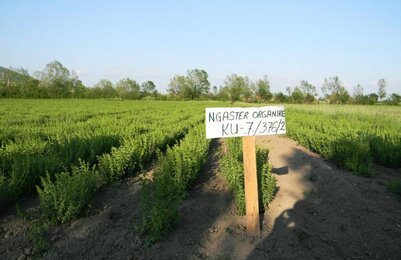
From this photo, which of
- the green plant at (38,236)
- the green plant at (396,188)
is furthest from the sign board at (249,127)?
the green plant at (396,188)

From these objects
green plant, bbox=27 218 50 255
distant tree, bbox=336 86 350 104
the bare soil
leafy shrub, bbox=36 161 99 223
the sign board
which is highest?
distant tree, bbox=336 86 350 104

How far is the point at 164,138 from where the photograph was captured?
9.64m

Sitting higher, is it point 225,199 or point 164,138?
point 164,138

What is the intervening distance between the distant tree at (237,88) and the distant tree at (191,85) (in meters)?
8.63

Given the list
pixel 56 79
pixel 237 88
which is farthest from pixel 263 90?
pixel 56 79

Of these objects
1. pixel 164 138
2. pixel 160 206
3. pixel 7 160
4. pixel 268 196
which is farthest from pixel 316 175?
pixel 7 160

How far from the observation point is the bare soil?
372 centimetres

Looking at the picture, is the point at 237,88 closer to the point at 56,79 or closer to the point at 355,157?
the point at 56,79

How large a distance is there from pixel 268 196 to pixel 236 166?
2.39ft

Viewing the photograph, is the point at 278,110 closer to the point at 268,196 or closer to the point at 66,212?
the point at 268,196

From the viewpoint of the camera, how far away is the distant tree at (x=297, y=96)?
76556mm

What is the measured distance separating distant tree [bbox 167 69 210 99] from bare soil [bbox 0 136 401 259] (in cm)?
9378

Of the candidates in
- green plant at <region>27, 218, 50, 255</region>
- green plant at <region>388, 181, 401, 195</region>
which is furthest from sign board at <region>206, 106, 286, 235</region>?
green plant at <region>388, 181, 401, 195</region>

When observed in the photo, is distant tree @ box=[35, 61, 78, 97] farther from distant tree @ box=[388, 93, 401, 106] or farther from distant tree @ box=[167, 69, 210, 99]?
distant tree @ box=[388, 93, 401, 106]
